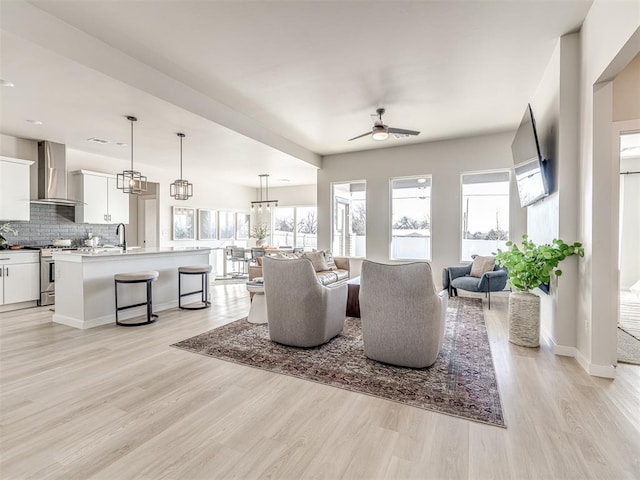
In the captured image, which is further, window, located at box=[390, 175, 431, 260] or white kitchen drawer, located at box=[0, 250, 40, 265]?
window, located at box=[390, 175, 431, 260]

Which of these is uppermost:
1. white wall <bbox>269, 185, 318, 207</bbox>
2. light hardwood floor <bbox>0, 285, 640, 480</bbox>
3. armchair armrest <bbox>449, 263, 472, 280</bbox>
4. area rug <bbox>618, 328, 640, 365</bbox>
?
white wall <bbox>269, 185, 318, 207</bbox>

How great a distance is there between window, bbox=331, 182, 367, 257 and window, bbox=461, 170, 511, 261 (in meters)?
2.11

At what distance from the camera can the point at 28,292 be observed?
16.7 feet

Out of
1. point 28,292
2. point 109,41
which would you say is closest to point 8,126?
point 28,292

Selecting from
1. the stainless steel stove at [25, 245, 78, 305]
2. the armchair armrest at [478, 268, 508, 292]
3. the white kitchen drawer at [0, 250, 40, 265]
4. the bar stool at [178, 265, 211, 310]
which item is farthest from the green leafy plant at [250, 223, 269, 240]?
the armchair armrest at [478, 268, 508, 292]

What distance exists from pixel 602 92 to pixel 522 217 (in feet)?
11.2

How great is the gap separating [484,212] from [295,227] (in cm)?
596

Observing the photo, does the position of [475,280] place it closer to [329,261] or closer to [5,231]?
[329,261]

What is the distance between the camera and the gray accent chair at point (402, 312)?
2648mm

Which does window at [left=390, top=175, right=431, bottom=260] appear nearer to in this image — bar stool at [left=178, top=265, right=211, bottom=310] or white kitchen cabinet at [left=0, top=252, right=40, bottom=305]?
bar stool at [left=178, top=265, right=211, bottom=310]

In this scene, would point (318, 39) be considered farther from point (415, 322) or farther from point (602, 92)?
point (415, 322)

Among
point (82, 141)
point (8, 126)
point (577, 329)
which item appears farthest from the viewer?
point (82, 141)

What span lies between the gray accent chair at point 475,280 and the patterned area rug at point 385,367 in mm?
1083

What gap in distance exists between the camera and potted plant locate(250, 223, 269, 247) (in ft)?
32.7
